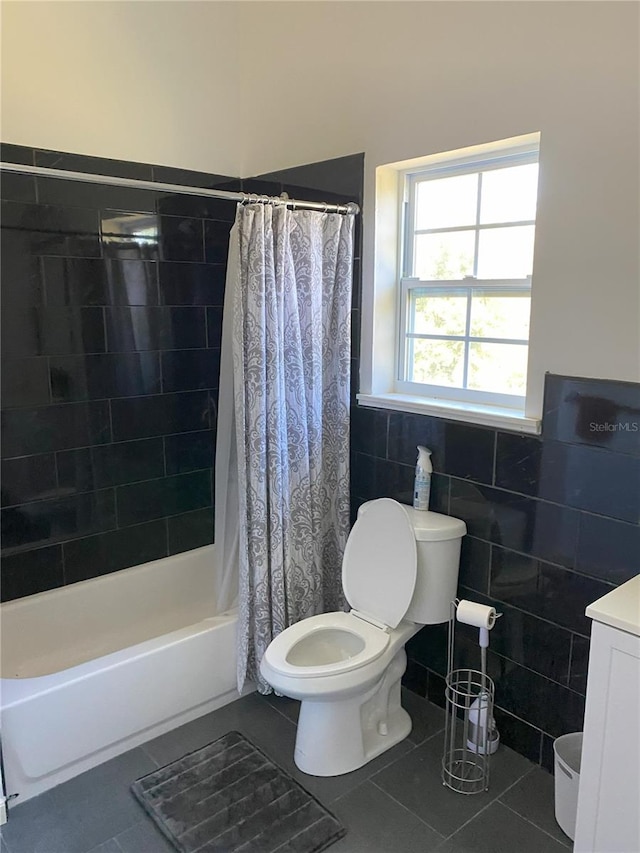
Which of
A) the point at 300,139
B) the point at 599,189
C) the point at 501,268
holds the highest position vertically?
the point at 300,139

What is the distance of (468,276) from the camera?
2.41 meters

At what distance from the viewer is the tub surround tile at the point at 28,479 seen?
257 centimetres

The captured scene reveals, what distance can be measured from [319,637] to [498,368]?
118 cm

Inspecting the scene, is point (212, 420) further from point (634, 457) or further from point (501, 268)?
point (634, 457)

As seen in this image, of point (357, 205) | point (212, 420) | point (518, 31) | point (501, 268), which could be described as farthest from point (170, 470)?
point (518, 31)

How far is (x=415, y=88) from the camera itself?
7.50 ft

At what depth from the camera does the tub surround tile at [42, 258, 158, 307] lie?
2.59 metres

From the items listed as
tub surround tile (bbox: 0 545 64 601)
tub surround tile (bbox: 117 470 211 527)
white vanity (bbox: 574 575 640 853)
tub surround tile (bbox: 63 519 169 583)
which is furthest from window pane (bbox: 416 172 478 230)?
tub surround tile (bbox: 0 545 64 601)

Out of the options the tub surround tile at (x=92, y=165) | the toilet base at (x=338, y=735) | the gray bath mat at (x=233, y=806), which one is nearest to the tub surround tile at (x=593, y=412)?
the toilet base at (x=338, y=735)

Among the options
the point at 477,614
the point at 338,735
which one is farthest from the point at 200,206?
the point at 338,735

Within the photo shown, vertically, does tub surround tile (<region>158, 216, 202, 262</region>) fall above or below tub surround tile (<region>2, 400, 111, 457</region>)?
above

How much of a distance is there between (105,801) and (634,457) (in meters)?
1.97

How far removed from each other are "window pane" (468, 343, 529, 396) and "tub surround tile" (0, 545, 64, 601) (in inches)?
73.3

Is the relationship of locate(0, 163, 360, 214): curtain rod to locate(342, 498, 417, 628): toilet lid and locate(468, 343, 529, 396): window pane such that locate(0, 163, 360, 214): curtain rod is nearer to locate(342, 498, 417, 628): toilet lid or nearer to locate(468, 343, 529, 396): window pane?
locate(468, 343, 529, 396): window pane
